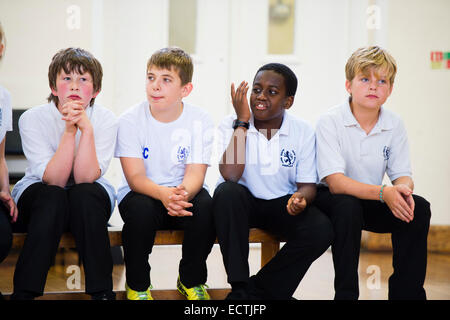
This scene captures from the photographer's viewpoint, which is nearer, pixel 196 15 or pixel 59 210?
pixel 59 210

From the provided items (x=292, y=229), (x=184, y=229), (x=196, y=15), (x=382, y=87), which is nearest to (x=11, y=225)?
(x=184, y=229)

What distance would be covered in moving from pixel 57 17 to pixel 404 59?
1918mm

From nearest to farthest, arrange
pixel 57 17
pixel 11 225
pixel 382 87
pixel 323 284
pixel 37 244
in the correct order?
pixel 37 244 → pixel 11 225 → pixel 382 87 → pixel 323 284 → pixel 57 17

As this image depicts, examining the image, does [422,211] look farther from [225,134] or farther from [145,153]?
[145,153]

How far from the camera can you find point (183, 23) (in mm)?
2898

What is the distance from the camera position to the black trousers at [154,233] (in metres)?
1.57

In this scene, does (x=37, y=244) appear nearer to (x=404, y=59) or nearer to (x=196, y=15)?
(x=196, y=15)

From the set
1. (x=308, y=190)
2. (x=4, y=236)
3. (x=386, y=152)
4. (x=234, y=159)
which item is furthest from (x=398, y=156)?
(x=4, y=236)

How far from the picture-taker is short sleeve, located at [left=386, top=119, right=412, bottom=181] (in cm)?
182

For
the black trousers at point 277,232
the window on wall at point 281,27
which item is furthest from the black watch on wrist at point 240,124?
the window on wall at point 281,27

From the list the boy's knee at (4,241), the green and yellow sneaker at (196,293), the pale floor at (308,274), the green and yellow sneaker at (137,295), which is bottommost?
the pale floor at (308,274)

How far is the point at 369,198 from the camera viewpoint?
5.51ft

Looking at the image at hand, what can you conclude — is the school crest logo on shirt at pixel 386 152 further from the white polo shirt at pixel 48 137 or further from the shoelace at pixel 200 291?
the white polo shirt at pixel 48 137

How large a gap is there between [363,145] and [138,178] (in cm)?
79
